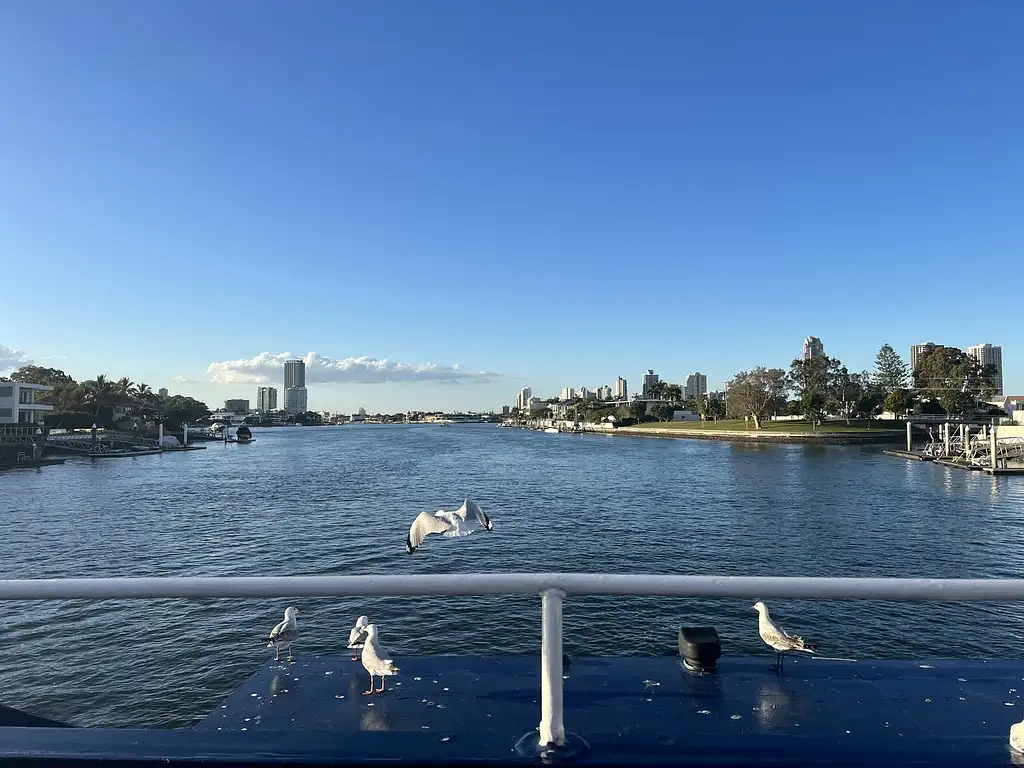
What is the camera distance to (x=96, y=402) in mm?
104812

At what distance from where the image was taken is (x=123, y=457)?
75.9 meters

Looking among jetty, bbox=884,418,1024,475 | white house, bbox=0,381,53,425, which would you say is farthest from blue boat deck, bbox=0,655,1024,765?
white house, bbox=0,381,53,425

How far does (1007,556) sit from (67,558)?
32689 mm

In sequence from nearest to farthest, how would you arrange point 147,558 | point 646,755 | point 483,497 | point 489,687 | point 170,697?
point 646,755 < point 489,687 < point 170,697 < point 147,558 < point 483,497

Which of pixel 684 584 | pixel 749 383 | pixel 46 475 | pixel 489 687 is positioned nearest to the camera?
pixel 684 584

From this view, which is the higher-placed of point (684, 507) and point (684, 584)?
point (684, 584)

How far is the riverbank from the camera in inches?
3637

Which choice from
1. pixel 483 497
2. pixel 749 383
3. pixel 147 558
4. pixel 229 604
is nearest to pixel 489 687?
pixel 229 604

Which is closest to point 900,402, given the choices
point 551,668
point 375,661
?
point 375,661

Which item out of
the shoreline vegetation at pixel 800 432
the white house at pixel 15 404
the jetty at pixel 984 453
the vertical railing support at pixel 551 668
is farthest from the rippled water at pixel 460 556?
the shoreline vegetation at pixel 800 432

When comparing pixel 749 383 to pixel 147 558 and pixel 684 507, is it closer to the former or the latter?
pixel 684 507

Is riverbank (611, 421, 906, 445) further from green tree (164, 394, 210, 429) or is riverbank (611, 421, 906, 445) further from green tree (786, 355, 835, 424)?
green tree (164, 394, 210, 429)

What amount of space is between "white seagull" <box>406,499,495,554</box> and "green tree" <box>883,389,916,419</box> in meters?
113

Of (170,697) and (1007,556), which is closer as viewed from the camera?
(170,697)
